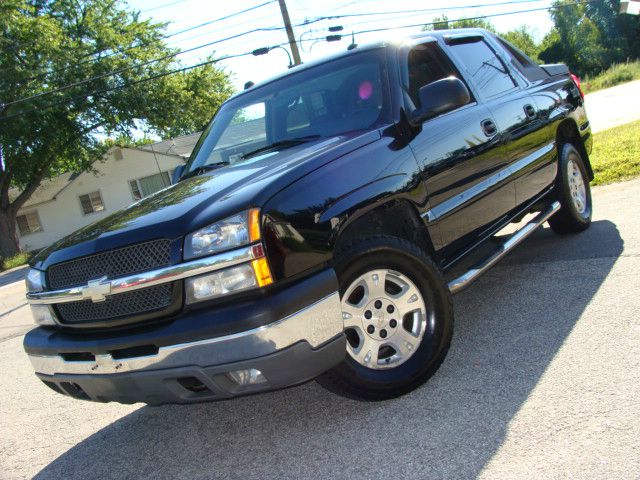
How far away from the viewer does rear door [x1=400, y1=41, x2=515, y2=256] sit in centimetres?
364

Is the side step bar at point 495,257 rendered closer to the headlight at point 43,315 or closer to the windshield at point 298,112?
the windshield at point 298,112

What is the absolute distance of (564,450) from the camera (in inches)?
98.1

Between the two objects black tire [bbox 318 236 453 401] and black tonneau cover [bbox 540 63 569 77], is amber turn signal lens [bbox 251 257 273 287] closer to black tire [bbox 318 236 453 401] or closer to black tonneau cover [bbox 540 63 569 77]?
black tire [bbox 318 236 453 401]

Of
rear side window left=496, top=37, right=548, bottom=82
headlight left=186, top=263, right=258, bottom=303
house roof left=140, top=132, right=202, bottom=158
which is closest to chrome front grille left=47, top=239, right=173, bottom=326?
headlight left=186, top=263, right=258, bottom=303

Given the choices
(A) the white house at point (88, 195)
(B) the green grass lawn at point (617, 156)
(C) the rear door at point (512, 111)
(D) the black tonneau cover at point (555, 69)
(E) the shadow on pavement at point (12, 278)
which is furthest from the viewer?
(A) the white house at point (88, 195)

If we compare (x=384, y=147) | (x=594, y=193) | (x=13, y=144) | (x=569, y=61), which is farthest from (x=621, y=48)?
(x=384, y=147)

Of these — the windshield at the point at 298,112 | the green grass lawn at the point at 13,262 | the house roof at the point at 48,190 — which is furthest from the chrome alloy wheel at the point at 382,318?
the house roof at the point at 48,190

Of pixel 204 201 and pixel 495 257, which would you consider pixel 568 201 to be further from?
pixel 204 201

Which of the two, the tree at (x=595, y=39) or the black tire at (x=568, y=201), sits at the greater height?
the tree at (x=595, y=39)

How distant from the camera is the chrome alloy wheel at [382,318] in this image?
3.05 m

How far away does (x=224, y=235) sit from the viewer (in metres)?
2.68

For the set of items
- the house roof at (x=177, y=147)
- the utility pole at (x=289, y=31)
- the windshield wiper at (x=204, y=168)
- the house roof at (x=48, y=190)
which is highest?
the utility pole at (x=289, y=31)

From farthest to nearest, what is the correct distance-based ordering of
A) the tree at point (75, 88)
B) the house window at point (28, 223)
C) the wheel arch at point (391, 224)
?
the house window at point (28, 223) → the tree at point (75, 88) → the wheel arch at point (391, 224)

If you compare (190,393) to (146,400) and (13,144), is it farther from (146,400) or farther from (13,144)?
(13,144)
